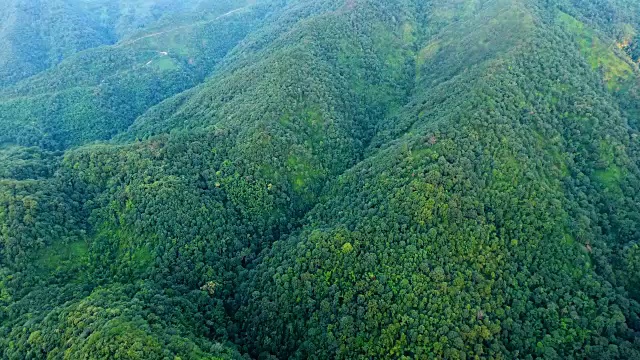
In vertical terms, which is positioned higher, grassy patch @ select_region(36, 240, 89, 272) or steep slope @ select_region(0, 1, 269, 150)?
steep slope @ select_region(0, 1, 269, 150)

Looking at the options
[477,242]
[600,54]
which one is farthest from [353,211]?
[600,54]

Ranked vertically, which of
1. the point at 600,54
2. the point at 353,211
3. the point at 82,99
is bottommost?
the point at 353,211

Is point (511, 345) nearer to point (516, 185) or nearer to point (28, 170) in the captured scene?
point (516, 185)

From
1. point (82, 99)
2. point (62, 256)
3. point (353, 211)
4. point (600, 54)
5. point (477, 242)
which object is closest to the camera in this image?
point (477, 242)

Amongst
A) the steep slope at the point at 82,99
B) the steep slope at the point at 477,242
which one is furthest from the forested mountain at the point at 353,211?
the steep slope at the point at 82,99

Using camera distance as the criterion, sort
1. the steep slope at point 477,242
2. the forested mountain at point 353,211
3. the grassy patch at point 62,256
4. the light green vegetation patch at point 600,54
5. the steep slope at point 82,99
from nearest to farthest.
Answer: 1. the steep slope at point 477,242
2. the forested mountain at point 353,211
3. the grassy patch at point 62,256
4. the light green vegetation patch at point 600,54
5. the steep slope at point 82,99

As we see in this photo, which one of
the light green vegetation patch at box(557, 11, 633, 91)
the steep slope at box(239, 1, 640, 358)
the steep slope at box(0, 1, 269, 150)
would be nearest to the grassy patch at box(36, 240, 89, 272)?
the steep slope at box(239, 1, 640, 358)

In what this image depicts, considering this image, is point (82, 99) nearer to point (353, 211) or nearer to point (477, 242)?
point (353, 211)

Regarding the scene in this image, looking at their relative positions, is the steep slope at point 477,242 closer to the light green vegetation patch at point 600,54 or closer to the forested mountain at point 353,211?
the forested mountain at point 353,211

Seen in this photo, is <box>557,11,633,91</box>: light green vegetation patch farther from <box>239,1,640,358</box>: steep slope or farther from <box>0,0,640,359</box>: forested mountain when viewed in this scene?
<box>239,1,640,358</box>: steep slope

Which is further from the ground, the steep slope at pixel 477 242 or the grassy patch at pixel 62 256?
the grassy patch at pixel 62 256
